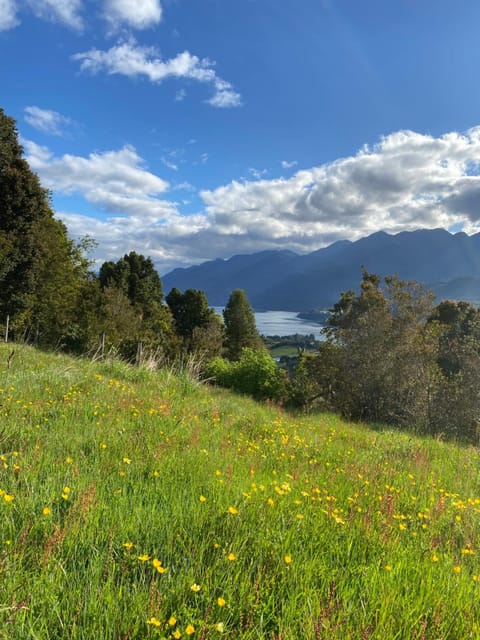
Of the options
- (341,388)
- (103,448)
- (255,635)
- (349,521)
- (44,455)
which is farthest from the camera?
(341,388)

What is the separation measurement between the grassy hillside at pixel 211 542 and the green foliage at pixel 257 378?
1204 centimetres

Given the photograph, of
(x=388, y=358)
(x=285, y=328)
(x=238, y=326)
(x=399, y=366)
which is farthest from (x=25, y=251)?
(x=285, y=328)

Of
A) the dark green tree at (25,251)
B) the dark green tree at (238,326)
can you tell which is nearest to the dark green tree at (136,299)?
the dark green tree at (25,251)

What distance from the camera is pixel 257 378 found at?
16203mm

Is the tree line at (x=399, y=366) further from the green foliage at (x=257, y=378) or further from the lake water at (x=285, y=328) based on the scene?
the lake water at (x=285, y=328)

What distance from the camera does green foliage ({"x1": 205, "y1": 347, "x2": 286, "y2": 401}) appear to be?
1586cm

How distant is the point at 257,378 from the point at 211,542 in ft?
47.3

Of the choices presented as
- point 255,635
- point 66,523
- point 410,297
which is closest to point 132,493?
point 66,523

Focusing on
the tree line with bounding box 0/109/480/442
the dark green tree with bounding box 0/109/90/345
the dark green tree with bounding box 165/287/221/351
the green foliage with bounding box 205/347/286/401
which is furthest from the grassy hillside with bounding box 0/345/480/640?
the dark green tree with bounding box 165/287/221/351

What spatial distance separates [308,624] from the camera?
142 centimetres

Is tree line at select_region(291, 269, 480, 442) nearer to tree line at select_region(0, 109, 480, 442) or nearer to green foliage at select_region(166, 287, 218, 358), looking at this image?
tree line at select_region(0, 109, 480, 442)

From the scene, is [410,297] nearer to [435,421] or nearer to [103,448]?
[435,421]

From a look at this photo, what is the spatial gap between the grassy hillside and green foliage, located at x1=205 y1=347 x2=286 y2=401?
12044 mm

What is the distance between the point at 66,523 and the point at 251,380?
1467 cm
